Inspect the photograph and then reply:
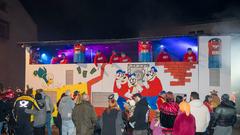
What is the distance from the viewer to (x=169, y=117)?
8.97m

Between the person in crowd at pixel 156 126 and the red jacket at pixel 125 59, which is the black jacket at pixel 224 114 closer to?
the person in crowd at pixel 156 126

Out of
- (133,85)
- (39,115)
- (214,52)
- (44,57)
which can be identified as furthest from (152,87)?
(44,57)

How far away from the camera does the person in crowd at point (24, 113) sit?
11.2 meters

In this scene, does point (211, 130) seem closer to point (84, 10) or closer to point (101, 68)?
point (101, 68)

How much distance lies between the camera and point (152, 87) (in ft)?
42.4

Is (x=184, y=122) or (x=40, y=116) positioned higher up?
(x=184, y=122)

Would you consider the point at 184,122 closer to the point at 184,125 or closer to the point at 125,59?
the point at 184,125

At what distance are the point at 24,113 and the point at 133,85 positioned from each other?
3900 mm

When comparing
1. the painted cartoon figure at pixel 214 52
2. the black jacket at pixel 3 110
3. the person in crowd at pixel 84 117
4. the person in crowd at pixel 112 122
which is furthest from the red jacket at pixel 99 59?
the person in crowd at pixel 112 122

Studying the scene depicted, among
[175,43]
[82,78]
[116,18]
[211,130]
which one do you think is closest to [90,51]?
[82,78]

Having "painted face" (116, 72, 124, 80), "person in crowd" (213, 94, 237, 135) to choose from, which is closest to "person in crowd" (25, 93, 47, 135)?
"painted face" (116, 72, 124, 80)

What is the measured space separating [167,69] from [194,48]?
147cm

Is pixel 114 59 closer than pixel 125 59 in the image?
No

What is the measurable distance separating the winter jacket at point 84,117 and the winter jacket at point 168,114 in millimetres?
1880
